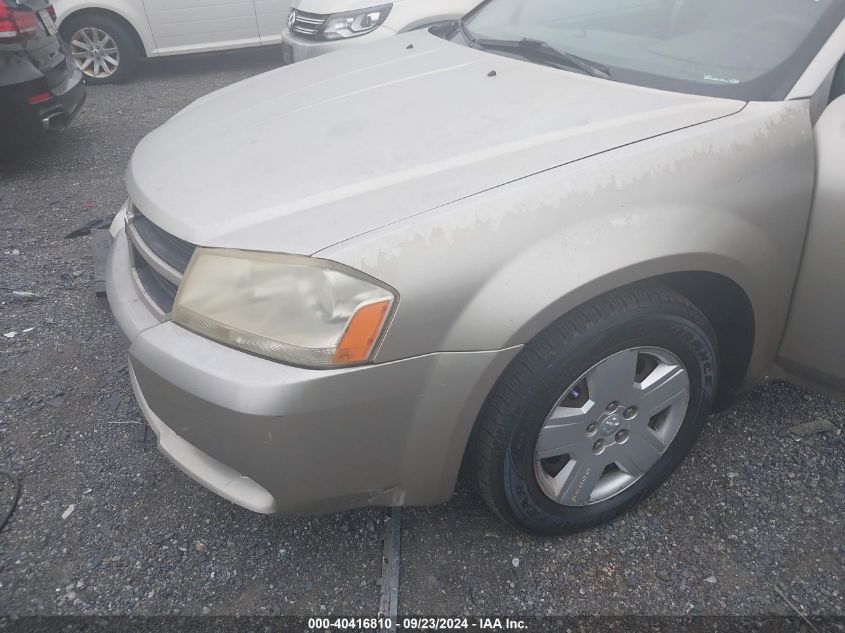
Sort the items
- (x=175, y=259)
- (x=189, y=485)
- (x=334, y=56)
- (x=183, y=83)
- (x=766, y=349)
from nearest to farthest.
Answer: (x=175, y=259) → (x=766, y=349) → (x=189, y=485) → (x=334, y=56) → (x=183, y=83)

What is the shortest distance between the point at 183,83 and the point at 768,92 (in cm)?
628

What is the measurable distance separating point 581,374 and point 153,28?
21.9 ft

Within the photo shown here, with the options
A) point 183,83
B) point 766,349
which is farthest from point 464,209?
point 183,83

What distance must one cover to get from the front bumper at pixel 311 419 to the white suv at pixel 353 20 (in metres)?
3.80

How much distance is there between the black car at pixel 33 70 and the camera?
403 cm

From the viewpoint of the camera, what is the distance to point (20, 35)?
4.08m

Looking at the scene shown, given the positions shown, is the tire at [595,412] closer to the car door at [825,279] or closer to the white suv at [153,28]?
the car door at [825,279]

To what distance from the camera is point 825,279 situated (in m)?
1.84

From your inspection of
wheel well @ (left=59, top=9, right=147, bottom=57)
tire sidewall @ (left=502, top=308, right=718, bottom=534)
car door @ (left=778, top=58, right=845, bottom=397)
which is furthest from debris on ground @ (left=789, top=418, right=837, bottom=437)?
wheel well @ (left=59, top=9, right=147, bottom=57)

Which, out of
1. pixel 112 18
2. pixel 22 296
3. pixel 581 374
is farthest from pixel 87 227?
pixel 112 18

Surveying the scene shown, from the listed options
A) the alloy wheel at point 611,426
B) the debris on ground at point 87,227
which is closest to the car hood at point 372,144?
the alloy wheel at point 611,426

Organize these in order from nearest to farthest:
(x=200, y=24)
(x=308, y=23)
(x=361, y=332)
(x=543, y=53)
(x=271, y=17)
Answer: (x=361, y=332), (x=543, y=53), (x=308, y=23), (x=200, y=24), (x=271, y=17)

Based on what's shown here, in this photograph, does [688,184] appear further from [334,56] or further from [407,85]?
[334,56]

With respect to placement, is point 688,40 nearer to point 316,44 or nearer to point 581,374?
point 581,374
